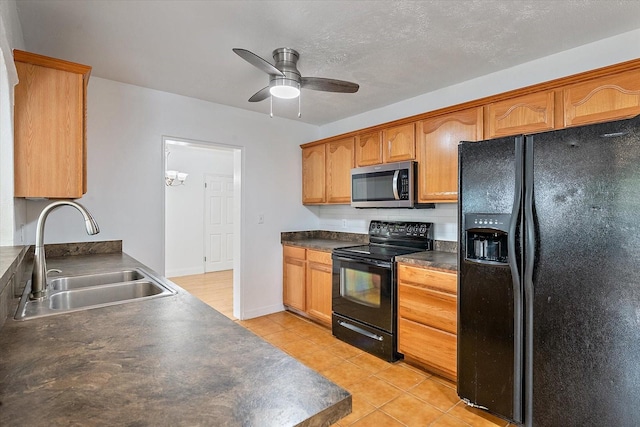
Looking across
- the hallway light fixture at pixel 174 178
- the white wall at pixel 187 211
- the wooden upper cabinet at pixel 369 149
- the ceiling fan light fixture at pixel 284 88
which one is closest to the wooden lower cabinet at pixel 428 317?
the wooden upper cabinet at pixel 369 149

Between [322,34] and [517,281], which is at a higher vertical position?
[322,34]

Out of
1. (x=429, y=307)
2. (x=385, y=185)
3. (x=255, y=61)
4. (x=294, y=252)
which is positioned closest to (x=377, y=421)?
(x=429, y=307)

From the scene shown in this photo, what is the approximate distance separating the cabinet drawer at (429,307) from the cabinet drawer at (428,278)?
0.04 m

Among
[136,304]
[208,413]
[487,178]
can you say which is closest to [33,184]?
[136,304]

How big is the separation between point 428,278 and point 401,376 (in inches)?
30.8

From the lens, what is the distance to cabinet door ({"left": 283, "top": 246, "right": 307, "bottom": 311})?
147 inches

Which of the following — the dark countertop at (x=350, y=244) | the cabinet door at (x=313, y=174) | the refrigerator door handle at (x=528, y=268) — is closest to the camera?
the refrigerator door handle at (x=528, y=268)

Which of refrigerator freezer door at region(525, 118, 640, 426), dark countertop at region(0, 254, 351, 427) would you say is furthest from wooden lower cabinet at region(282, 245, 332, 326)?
dark countertop at region(0, 254, 351, 427)

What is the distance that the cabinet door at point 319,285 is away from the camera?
341 cm

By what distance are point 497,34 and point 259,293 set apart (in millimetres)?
3283

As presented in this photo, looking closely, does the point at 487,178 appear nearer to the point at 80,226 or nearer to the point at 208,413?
the point at 208,413

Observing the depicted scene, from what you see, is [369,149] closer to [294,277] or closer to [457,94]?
[457,94]

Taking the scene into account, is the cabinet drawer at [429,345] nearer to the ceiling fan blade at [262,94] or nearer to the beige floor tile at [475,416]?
the beige floor tile at [475,416]

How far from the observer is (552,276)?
1.71m
